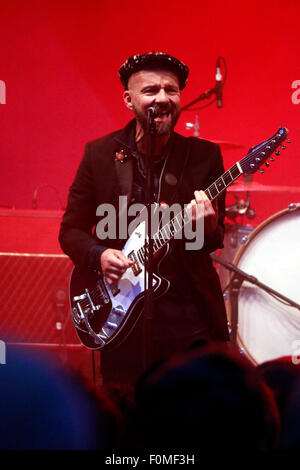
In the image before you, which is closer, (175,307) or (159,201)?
(175,307)

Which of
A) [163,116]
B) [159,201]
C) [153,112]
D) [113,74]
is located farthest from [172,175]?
[113,74]

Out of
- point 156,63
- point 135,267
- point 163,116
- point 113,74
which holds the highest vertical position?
point 113,74

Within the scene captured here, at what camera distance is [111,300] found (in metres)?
2.37

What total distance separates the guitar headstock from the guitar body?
1.58 ft

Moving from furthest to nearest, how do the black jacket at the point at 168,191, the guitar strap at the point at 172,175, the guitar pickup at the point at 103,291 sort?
the guitar pickup at the point at 103,291 → the guitar strap at the point at 172,175 → the black jacket at the point at 168,191

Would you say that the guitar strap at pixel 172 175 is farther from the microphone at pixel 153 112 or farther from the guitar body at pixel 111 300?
the microphone at pixel 153 112

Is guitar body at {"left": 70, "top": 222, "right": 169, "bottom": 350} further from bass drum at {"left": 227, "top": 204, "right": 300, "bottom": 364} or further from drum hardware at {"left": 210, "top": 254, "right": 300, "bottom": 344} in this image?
bass drum at {"left": 227, "top": 204, "right": 300, "bottom": 364}

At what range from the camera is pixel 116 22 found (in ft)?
18.7

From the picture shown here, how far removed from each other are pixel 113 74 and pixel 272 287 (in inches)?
127

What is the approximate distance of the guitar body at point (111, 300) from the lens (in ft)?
7.43

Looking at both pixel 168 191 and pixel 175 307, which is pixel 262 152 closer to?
pixel 168 191

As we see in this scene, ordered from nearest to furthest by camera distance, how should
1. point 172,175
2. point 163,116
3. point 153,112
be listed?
1. point 153,112
2. point 163,116
3. point 172,175

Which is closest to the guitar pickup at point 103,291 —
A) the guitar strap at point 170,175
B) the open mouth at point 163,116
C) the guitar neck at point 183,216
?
the guitar neck at point 183,216

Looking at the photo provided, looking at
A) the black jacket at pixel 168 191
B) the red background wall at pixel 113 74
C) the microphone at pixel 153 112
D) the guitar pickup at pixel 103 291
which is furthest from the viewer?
the red background wall at pixel 113 74
